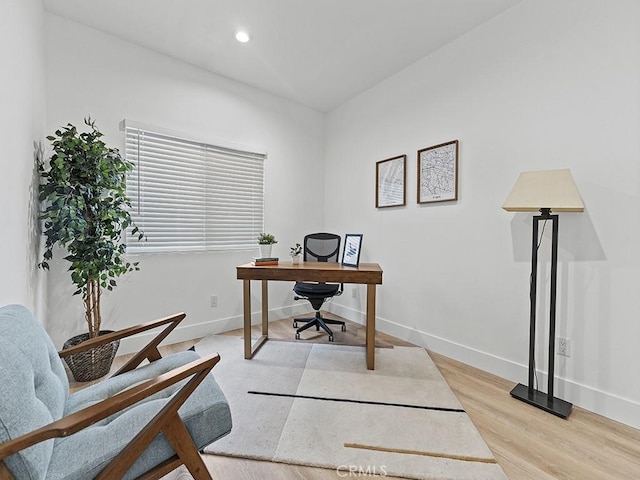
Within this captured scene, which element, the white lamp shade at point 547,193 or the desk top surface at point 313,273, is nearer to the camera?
the white lamp shade at point 547,193

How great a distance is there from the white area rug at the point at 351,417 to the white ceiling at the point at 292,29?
282cm

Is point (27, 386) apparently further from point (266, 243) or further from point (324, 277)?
point (266, 243)

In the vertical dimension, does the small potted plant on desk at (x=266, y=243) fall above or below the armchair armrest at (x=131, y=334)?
above

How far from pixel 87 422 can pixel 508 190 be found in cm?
272

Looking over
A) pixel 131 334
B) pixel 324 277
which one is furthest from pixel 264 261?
pixel 131 334

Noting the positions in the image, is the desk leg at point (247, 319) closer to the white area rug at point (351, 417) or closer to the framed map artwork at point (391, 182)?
the white area rug at point (351, 417)

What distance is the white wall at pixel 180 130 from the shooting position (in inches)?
93.6

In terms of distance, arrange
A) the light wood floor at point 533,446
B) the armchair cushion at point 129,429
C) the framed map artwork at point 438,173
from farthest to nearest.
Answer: the framed map artwork at point 438,173 < the light wood floor at point 533,446 < the armchair cushion at point 129,429

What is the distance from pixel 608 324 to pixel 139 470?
2.54m

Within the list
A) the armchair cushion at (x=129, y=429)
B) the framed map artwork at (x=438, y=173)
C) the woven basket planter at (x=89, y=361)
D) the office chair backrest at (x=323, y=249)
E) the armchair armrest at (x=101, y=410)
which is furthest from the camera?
the office chair backrest at (x=323, y=249)

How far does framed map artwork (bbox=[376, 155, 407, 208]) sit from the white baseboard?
1.33 meters

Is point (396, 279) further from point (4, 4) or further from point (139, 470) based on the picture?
point (4, 4)

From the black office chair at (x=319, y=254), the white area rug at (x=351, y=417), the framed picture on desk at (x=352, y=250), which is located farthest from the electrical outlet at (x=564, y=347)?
the black office chair at (x=319, y=254)

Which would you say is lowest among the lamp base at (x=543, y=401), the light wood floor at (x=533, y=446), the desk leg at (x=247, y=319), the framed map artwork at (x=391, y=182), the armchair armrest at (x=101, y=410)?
the light wood floor at (x=533, y=446)
